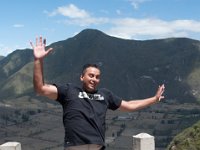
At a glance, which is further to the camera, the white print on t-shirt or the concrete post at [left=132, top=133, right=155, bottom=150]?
the concrete post at [left=132, top=133, right=155, bottom=150]

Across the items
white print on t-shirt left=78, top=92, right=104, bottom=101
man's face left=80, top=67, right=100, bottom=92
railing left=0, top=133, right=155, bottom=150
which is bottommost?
railing left=0, top=133, right=155, bottom=150

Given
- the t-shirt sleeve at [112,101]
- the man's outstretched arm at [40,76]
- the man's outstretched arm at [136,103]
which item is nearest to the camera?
the man's outstretched arm at [40,76]

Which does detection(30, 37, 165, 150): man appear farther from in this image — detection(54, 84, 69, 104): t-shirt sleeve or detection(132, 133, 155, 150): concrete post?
detection(132, 133, 155, 150): concrete post

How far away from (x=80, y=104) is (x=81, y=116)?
0.16 meters

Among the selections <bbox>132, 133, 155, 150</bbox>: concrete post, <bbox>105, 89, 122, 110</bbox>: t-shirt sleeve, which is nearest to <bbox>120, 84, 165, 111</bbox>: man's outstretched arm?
<bbox>105, 89, 122, 110</bbox>: t-shirt sleeve

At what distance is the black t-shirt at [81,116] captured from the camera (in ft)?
16.8

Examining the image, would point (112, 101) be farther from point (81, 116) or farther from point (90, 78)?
point (81, 116)

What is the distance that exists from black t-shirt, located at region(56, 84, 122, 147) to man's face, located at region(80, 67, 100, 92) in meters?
0.09

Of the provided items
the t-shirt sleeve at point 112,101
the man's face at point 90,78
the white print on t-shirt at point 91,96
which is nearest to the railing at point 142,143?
the t-shirt sleeve at point 112,101

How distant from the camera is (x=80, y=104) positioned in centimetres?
524

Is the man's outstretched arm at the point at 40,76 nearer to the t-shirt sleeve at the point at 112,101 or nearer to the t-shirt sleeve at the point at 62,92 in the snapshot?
the t-shirt sleeve at the point at 62,92

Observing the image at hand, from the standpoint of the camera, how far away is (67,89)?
5.24 metres

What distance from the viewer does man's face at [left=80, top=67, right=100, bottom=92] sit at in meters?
5.33

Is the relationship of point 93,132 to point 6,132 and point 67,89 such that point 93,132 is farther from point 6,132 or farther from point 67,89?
point 6,132
